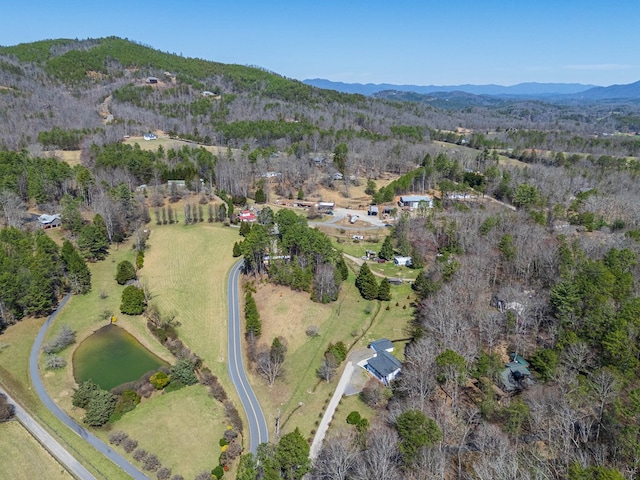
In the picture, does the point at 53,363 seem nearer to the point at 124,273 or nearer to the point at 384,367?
the point at 124,273

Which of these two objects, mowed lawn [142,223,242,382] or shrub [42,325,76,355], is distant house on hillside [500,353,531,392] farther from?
shrub [42,325,76,355]

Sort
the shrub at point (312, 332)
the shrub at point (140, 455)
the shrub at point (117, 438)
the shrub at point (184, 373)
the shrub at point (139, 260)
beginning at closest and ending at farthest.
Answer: the shrub at point (140, 455) < the shrub at point (117, 438) < the shrub at point (184, 373) < the shrub at point (312, 332) < the shrub at point (139, 260)

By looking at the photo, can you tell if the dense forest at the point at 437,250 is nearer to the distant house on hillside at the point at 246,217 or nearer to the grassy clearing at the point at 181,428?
the distant house on hillside at the point at 246,217

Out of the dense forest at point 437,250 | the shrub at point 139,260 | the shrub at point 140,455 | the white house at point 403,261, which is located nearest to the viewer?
the dense forest at point 437,250

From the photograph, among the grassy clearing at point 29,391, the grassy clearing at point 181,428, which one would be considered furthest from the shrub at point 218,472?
the grassy clearing at point 29,391

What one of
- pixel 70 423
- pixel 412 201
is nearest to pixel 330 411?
pixel 70 423

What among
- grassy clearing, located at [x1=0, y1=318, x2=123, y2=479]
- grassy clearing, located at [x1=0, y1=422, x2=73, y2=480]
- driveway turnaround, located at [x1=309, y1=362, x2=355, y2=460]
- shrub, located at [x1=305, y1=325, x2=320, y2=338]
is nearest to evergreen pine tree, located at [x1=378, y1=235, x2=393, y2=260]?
shrub, located at [x1=305, y1=325, x2=320, y2=338]

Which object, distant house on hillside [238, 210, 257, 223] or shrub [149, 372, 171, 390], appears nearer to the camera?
shrub [149, 372, 171, 390]
